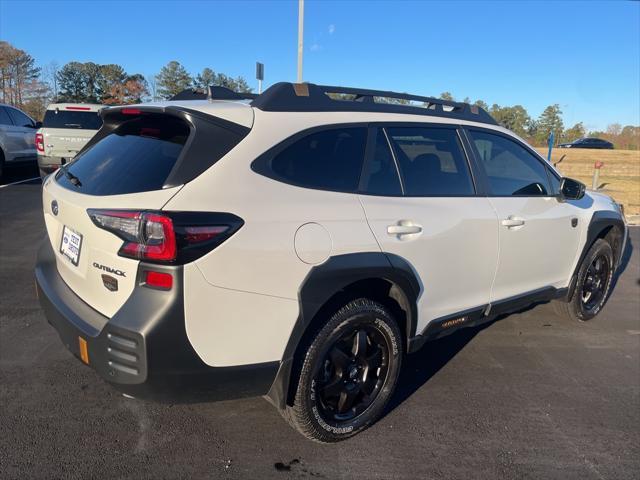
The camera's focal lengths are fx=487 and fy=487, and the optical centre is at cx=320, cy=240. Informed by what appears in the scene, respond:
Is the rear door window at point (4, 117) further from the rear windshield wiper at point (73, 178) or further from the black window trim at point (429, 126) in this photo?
the black window trim at point (429, 126)

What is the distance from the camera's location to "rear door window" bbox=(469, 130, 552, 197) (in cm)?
356

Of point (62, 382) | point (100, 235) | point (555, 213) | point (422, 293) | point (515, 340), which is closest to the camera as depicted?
point (100, 235)

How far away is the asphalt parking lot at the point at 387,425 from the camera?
250 cm

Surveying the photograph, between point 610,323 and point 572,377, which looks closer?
point 572,377

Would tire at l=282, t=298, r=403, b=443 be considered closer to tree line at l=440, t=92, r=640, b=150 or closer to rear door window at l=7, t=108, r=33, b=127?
rear door window at l=7, t=108, r=33, b=127

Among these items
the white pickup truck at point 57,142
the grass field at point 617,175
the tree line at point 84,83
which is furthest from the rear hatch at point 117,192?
the tree line at point 84,83

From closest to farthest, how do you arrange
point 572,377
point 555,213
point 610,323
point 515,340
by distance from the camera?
point 572,377 < point 555,213 < point 515,340 < point 610,323

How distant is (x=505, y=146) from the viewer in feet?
12.5

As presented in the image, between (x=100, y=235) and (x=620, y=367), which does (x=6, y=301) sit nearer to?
(x=100, y=235)

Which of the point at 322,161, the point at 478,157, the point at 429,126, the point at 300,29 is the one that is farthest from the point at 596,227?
the point at 300,29

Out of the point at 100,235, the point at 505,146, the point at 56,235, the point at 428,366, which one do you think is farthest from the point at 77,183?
the point at 505,146

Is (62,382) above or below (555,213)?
below

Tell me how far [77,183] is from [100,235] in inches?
23.5

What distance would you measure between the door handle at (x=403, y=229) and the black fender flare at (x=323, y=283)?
13 centimetres
